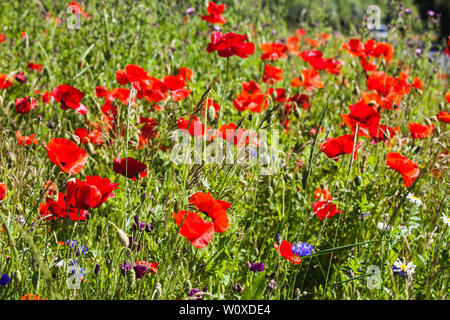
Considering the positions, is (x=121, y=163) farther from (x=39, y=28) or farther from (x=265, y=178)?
(x=39, y=28)

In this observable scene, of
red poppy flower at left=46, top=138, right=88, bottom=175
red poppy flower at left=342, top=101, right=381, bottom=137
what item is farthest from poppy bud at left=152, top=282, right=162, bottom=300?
red poppy flower at left=342, top=101, right=381, bottom=137

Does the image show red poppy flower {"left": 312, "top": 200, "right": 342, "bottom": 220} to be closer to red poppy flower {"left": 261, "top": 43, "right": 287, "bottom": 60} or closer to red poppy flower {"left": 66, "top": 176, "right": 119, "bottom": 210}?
red poppy flower {"left": 66, "top": 176, "right": 119, "bottom": 210}

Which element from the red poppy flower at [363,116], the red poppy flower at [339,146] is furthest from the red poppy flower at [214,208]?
the red poppy flower at [363,116]

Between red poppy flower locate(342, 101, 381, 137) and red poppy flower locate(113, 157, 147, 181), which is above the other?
red poppy flower locate(342, 101, 381, 137)

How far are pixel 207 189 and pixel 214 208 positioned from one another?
290 millimetres

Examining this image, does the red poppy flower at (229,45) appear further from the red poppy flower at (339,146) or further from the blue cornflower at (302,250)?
the blue cornflower at (302,250)

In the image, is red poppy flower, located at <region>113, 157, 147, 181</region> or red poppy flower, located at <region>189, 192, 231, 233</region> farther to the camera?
red poppy flower, located at <region>113, 157, 147, 181</region>

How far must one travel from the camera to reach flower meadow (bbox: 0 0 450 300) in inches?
47.0

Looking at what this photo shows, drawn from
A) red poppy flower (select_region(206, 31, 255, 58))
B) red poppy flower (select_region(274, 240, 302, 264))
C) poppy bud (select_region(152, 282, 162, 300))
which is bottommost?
red poppy flower (select_region(274, 240, 302, 264))

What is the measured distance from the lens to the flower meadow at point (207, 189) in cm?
119
